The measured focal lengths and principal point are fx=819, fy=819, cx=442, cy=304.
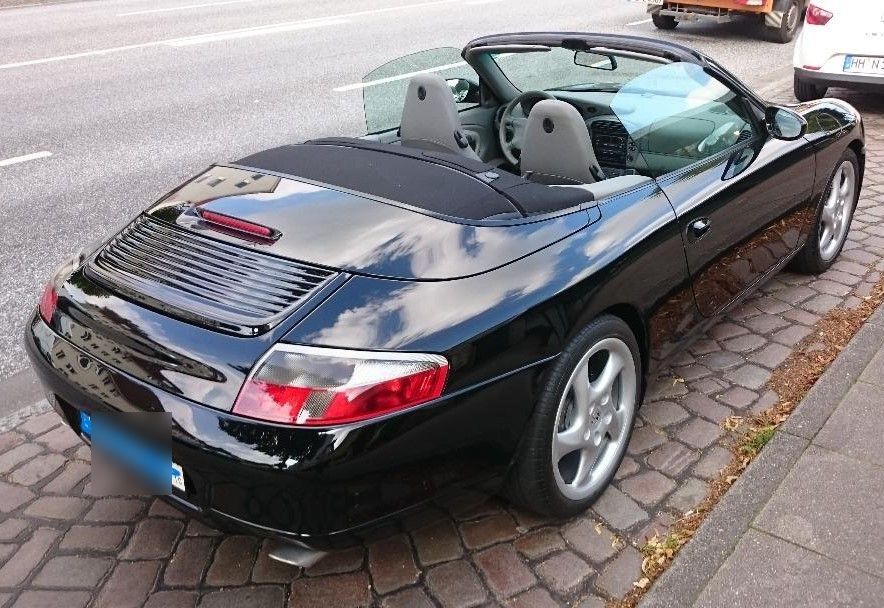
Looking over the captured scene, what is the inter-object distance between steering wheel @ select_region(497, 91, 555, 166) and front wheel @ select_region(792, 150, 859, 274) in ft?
5.23

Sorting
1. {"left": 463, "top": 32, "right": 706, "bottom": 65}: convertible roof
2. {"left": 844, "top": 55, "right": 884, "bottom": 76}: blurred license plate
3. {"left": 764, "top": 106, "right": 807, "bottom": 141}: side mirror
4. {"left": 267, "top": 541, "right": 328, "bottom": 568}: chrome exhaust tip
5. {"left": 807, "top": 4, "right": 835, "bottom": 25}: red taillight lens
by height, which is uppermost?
{"left": 463, "top": 32, "right": 706, "bottom": 65}: convertible roof

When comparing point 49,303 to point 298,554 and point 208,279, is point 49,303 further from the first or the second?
point 298,554

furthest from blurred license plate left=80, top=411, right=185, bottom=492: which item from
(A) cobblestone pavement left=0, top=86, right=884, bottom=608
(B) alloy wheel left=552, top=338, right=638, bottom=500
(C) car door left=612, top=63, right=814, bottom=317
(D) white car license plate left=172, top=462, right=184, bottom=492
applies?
(C) car door left=612, top=63, right=814, bottom=317

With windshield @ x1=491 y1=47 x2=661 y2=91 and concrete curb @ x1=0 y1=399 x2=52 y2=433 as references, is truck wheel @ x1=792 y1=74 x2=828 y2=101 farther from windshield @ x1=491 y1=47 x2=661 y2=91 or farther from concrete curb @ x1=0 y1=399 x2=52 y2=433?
concrete curb @ x1=0 y1=399 x2=52 y2=433

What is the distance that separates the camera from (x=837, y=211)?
456 cm

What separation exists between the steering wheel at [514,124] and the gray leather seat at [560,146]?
844 mm

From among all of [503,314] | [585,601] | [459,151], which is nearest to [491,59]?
[459,151]

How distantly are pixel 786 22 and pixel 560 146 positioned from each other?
36.4 feet

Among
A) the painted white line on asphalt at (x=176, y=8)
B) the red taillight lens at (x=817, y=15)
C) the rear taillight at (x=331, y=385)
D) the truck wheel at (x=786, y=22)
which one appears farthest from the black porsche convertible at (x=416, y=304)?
the painted white line on asphalt at (x=176, y=8)

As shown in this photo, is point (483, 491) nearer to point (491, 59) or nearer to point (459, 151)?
point (459, 151)

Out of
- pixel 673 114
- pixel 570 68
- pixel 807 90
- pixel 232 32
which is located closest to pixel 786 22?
pixel 807 90

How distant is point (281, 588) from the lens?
2.43 metres

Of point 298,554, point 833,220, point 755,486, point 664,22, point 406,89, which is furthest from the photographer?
point 664,22

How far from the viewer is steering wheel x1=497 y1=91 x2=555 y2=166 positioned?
3982 millimetres
